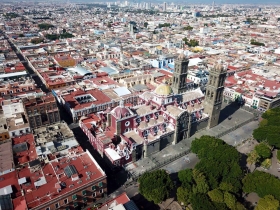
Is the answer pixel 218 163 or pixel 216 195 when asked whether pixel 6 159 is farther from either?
pixel 218 163

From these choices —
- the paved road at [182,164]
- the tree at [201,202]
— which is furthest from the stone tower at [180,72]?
the tree at [201,202]

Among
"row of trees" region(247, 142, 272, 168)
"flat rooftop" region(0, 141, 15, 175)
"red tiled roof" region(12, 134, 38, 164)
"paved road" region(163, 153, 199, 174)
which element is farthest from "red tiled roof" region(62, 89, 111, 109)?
"row of trees" region(247, 142, 272, 168)

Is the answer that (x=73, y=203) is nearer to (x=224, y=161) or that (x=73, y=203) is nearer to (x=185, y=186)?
(x=185, y=186)

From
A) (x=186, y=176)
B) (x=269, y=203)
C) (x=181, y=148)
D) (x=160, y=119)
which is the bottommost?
(x=181, y=148)

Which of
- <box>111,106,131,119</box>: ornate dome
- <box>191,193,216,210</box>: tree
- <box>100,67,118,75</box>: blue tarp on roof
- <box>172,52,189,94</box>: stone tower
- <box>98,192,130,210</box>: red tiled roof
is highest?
<box>172,52,189,94</box>: stone tower

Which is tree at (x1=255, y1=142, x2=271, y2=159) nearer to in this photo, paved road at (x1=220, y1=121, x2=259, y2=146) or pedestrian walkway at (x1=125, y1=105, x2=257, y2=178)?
paved road at (x1=220, y1=121, x2=259, y2=146)

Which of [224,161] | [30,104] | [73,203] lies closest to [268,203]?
[224,161]

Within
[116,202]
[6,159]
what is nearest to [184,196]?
[116,202]
